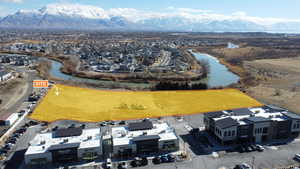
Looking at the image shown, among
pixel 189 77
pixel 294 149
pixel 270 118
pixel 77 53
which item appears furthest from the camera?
pixel 77 53

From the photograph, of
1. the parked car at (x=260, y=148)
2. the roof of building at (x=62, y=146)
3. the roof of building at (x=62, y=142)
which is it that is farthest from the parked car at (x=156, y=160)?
the parked car at (x=260, y=148)

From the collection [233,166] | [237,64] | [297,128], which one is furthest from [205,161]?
[237,64]

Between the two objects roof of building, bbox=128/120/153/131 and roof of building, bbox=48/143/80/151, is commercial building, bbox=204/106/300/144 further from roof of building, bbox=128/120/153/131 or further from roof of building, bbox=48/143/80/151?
roof of building, bbox=48/143/80/151

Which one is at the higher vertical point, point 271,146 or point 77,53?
point 77,53

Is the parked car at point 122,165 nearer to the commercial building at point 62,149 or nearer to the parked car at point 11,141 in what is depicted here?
the commercial building at point 62,149

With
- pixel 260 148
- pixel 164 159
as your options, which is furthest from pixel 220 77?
pixel 164 159

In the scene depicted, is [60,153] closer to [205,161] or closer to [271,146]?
[205,161]
